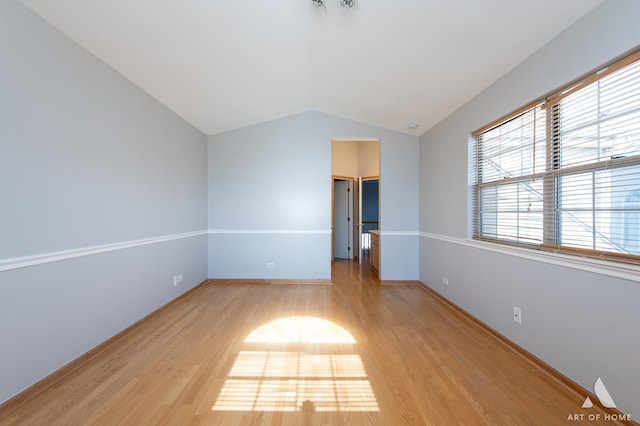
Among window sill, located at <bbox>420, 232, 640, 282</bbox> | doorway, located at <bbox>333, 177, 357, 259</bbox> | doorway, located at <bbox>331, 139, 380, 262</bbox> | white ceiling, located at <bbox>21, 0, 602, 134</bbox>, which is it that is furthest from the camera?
doorway, located at <bbox>333, 177, 357, 259</bbox>

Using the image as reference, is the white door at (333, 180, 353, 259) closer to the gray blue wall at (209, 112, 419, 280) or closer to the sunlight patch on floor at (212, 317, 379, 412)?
the gray blue wall at (209, 112, 419, 280)

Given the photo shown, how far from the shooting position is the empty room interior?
1.58m

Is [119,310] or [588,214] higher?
[588,214]

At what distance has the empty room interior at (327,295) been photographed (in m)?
1.58

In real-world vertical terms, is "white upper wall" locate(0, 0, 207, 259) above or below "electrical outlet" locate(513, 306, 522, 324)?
above

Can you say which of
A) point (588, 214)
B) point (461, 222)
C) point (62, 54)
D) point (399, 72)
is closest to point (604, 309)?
point (588, 214)

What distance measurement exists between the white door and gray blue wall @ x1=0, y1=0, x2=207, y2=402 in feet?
14.9

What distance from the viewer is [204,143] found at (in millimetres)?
4398

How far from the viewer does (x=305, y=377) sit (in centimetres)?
190

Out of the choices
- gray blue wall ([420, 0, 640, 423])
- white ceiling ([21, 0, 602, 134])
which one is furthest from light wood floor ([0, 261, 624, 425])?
white ceiling ([21, 0, 602, 134])

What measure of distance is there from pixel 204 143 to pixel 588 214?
4.74 metres

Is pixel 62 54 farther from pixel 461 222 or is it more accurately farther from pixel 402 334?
pixel 461 222

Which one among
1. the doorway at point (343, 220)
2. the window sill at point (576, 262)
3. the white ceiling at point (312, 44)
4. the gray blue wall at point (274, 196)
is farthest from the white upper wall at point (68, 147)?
the doorway at point (343, 220)

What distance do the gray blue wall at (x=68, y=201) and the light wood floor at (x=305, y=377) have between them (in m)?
0.33
